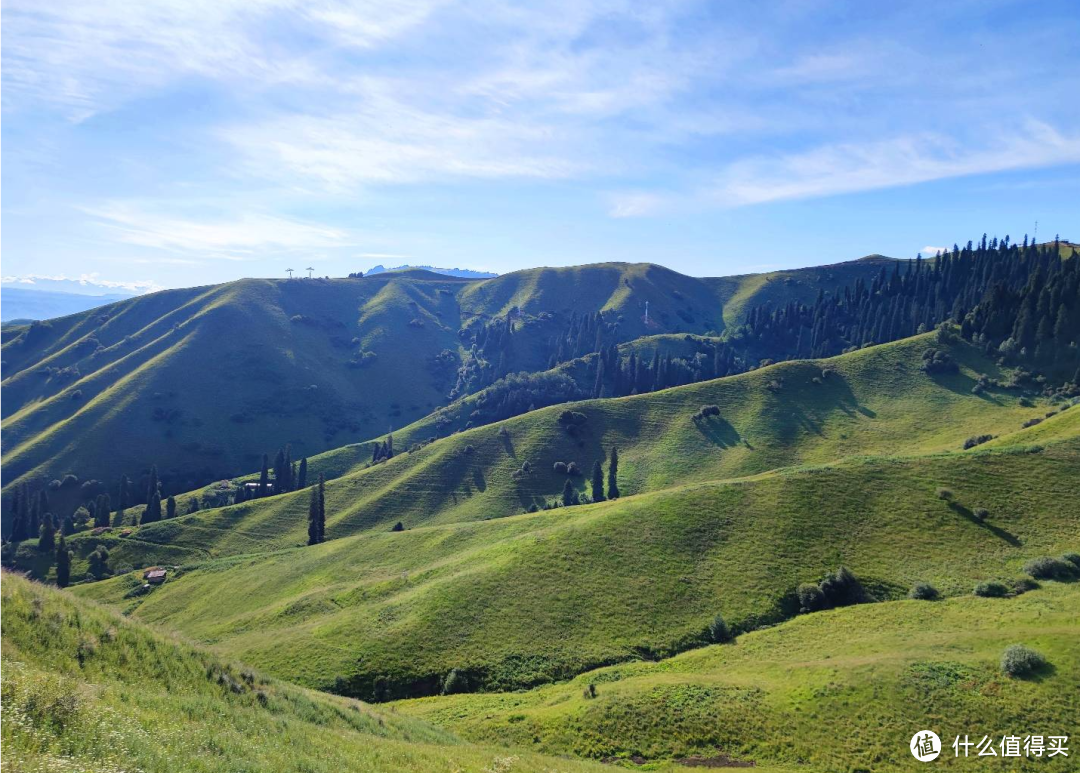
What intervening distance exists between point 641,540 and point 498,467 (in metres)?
74.1

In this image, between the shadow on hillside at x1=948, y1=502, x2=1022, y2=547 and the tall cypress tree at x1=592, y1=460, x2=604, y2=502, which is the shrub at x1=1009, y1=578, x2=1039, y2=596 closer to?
the shadow on hillside at x1=948, y1=502, x2=1022, y2=547

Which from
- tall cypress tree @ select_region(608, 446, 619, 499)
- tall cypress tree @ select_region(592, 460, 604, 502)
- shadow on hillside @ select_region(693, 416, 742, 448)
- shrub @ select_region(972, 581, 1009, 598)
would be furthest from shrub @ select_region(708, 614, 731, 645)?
shadow on hillside @ select_region(693, 416, 742, 448)

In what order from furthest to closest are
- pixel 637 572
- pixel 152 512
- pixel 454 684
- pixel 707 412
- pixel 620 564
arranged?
pixel 152 512 < pixel 707 412 < pixel 620 564 < pixel 637 572 < pixel 454 684

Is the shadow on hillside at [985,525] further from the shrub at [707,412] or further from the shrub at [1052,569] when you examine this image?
the shrub at [707,412]

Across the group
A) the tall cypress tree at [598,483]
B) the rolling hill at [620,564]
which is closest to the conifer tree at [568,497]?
the tall cypress tree at [598,483]

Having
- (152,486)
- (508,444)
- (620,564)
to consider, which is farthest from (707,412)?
(152,486)

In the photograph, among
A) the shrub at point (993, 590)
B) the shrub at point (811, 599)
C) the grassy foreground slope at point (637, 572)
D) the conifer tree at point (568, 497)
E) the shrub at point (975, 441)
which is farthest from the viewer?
the conifer tree at point (568, 497)

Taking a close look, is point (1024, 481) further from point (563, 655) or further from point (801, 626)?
point (563, 655)

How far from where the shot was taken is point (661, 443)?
141m

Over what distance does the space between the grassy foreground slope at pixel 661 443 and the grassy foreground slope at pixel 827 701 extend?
75.1 metres

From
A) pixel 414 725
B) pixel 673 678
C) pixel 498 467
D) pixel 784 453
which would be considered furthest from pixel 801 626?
pixel 498 467

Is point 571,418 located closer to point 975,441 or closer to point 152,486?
point 975,441

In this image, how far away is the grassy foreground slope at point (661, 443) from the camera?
12431 cm

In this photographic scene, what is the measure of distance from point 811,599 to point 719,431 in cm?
8433
